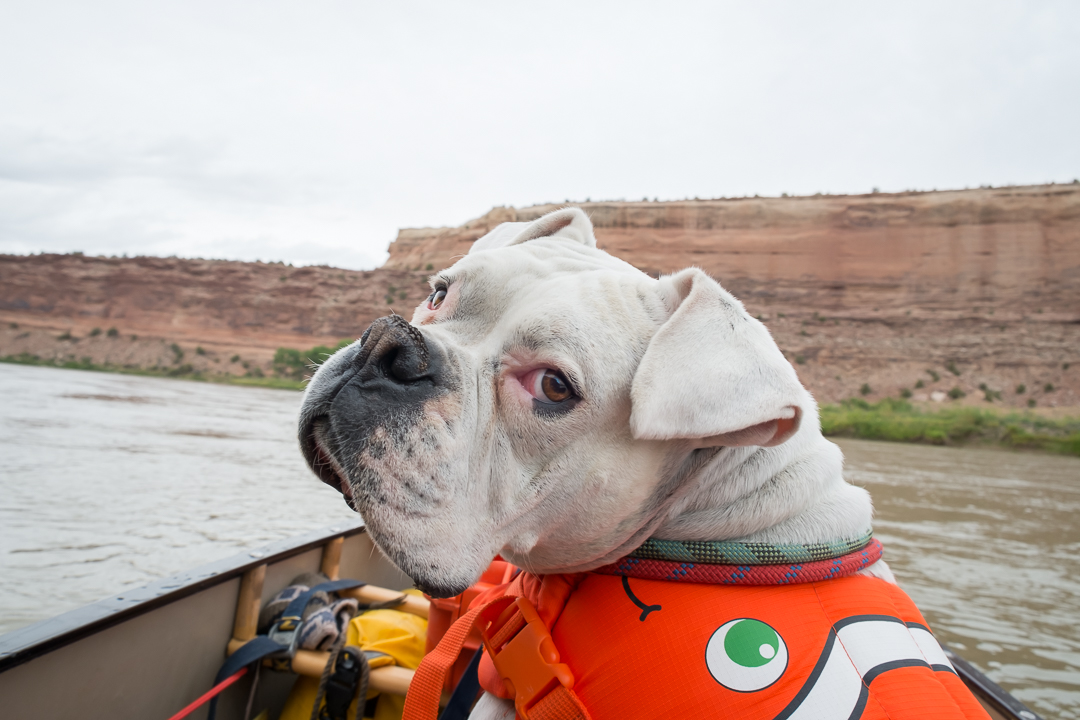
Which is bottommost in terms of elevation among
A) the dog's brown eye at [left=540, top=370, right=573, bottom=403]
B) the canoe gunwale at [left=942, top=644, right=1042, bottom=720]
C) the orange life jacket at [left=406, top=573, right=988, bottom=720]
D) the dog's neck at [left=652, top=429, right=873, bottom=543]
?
the canoe gunwale at [left=942, top=644, right=1042, bottom=720]

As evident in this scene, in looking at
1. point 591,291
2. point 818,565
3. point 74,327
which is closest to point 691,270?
point 591,291

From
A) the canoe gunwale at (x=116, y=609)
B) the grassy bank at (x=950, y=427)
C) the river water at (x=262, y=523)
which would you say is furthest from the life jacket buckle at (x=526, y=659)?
the grassy bank at (x=950, y=427)

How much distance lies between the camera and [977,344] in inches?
1417

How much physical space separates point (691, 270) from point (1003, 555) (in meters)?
8.65

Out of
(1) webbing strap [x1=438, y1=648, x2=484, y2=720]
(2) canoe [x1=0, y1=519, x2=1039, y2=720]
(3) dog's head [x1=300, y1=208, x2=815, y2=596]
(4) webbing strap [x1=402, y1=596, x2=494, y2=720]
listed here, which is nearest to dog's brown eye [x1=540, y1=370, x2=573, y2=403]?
(3) dog's head [x1=300, y1=208, x2=815, y2=596]

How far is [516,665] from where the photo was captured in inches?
61.7

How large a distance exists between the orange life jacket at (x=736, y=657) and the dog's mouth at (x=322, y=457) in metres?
0.59

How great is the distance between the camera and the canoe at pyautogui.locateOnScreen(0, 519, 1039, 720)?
187 cm

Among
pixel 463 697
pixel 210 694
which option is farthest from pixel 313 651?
pixel 463 697

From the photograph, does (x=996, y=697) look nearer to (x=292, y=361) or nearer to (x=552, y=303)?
(x=552, y=303)

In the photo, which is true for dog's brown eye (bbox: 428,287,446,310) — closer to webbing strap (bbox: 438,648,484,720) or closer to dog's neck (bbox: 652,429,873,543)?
dog's neck (bbox: 652,429,873,543)

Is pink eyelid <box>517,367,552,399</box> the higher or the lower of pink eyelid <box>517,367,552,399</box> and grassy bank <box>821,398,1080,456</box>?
the higher

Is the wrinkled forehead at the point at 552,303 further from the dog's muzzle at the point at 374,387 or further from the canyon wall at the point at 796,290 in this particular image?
the canyon wall at the point at 796,290

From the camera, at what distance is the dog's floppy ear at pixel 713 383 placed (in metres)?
1.34
